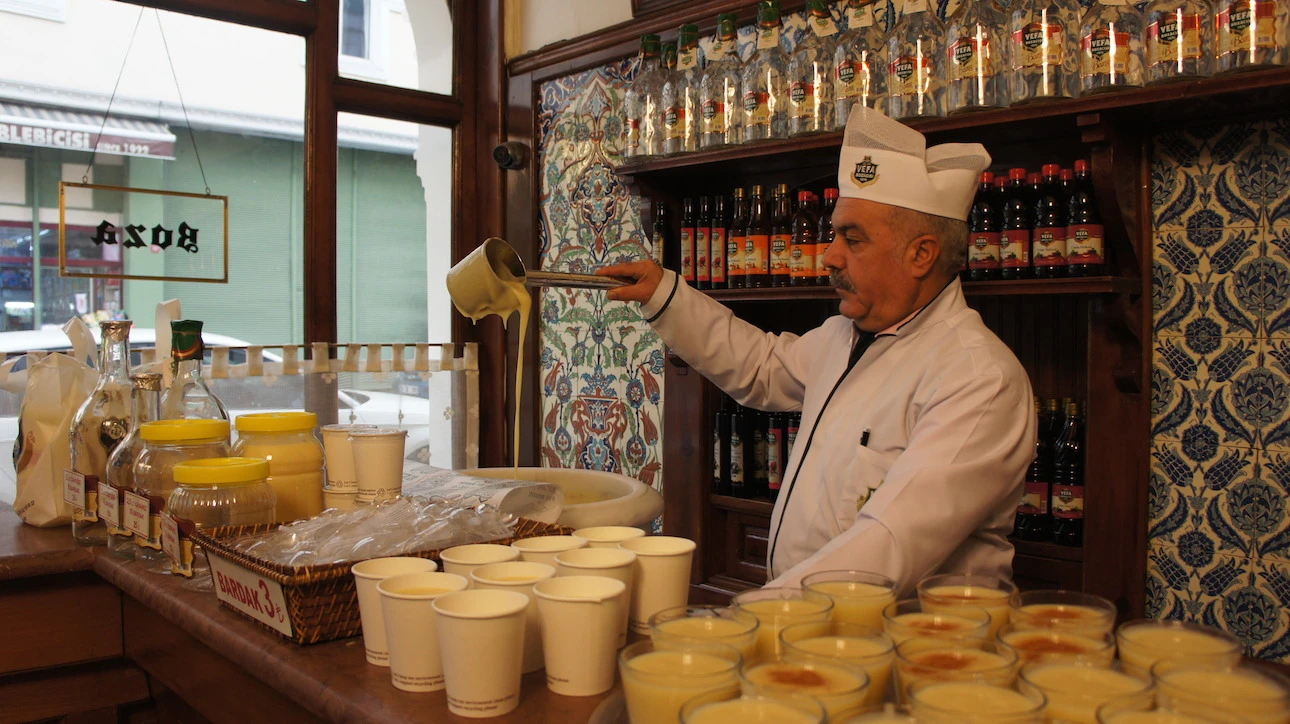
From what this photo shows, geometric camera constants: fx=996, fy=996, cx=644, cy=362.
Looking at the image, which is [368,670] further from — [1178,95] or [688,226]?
[688,226]

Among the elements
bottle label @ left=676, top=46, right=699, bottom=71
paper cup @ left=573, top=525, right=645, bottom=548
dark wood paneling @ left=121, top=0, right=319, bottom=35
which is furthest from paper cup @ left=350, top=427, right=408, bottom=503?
dark wood paneling @ left=121, top=0, right=319, bottom=35

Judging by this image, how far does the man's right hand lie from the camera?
2.46 metres

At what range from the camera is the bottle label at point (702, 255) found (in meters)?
2.96

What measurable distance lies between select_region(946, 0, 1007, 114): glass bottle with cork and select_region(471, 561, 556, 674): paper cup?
159cm

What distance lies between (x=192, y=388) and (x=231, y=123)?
175cm

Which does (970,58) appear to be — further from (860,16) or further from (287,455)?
(287,455)

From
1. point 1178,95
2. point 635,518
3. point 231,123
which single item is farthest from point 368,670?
point 231,123

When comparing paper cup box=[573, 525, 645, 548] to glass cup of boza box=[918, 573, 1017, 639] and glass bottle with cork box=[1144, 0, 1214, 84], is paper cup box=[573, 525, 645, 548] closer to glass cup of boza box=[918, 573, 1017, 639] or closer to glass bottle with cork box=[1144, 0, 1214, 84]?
glass cup of boza box=[918, 573, 1017, 639]

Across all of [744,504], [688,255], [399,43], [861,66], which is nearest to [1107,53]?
[861,66]

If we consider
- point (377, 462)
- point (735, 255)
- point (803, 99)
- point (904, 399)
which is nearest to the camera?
point (377, 462)

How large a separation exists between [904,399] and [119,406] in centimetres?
165

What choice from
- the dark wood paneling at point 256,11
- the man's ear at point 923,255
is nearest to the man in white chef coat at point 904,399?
the man's ear at point 923,255

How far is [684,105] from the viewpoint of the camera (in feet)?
9.59

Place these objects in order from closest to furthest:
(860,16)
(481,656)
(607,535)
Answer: (481,656) < (607,535) < (860,16)
